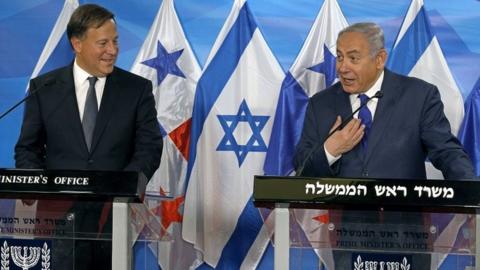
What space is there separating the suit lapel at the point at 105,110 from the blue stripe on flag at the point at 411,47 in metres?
1.72

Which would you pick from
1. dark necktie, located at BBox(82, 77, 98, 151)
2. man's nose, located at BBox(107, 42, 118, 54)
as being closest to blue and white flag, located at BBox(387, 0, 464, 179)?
man's nose, located at BBox(107, 42, 118, 54)

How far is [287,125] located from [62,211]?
7.37ft

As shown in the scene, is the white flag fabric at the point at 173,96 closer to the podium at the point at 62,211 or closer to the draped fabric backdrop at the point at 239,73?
the draped fabric backdrop at the point at 239,73

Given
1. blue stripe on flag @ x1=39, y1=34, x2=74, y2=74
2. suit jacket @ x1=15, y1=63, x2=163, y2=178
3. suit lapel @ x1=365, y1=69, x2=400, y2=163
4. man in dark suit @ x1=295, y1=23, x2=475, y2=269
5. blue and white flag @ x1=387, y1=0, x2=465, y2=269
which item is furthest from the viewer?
blue stripe on flag @ x1=39, y1=34, x2=74, y2=74

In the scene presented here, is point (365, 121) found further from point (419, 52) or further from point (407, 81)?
point (419, 52)

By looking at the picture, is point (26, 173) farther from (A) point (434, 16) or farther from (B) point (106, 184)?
(A) point (434, 16)

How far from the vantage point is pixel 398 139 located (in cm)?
436

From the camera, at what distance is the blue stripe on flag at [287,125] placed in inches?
221

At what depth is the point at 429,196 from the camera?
336 cm

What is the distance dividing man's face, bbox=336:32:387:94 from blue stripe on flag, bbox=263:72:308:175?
109 cm

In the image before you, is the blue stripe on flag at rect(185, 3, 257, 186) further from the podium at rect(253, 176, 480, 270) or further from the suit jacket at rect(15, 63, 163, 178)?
the podium at rect(253, 176, 480, 270)

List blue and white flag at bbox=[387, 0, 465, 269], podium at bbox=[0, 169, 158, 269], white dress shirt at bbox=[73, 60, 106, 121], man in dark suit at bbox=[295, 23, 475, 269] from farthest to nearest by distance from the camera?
blue and white flag at bbox=[387, 0, 465, 269]
white dress shirt at bbox=[73, 60, 106, 121]
man in dark suit at bbox=[295, 23, 475, 269]
podium at bbox=[0, 169, 158, 269]

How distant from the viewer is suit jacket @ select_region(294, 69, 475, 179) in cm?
429

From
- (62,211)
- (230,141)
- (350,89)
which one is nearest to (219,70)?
(230,141)
